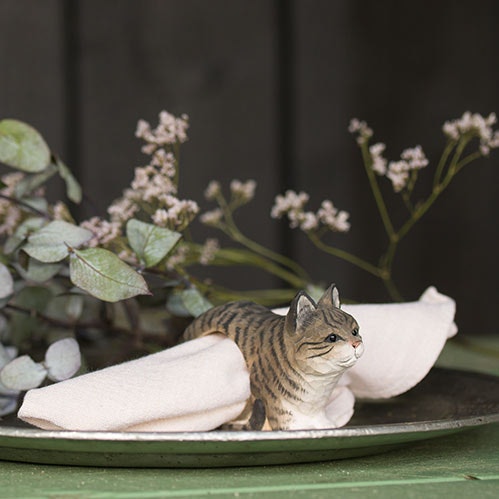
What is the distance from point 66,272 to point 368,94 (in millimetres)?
956

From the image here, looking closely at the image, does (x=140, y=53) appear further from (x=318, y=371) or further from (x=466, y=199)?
(x=318, y=371)

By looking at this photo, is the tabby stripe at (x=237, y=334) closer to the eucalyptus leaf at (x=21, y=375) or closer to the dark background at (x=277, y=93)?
the eucalyptus leaf at (x=21, y=375)

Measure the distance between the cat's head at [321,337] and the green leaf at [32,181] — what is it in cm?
25

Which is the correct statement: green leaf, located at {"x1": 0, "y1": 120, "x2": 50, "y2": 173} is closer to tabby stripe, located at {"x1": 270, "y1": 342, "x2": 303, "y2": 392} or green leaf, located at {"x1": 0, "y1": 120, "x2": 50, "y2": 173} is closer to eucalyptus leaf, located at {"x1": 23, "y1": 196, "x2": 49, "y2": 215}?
eucalyptus leaf, located at {"x1": 23, "y1": 196, "x2": 49, "y2": 215}

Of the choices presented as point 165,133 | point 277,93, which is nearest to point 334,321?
point 165,133

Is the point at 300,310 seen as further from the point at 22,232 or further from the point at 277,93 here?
the point at 277,93

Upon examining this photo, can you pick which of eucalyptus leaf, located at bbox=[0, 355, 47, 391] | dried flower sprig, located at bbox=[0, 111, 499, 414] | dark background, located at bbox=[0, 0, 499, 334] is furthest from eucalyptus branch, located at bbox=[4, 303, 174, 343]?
dark background, located at bbox=[0, 0, 499, 334]

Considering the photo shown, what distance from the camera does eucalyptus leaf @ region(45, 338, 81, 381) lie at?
0.49 metres

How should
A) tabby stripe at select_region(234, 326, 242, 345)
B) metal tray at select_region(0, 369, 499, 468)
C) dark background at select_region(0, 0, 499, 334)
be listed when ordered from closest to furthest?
metal tray at select_region(0, 369, 499, 468), tabby stripe at select_region(234, 326, 242, 345), dark background at select_region(0, 0, 499, 334)

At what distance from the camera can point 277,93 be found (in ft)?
4.74

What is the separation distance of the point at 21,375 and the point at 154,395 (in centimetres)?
10

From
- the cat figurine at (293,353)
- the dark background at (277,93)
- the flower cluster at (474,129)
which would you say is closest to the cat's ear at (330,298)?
the cat figurine at (293,353)

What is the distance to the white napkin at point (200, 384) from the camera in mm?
411

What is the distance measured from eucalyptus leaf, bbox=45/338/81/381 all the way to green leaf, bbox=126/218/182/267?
0.22 feet
